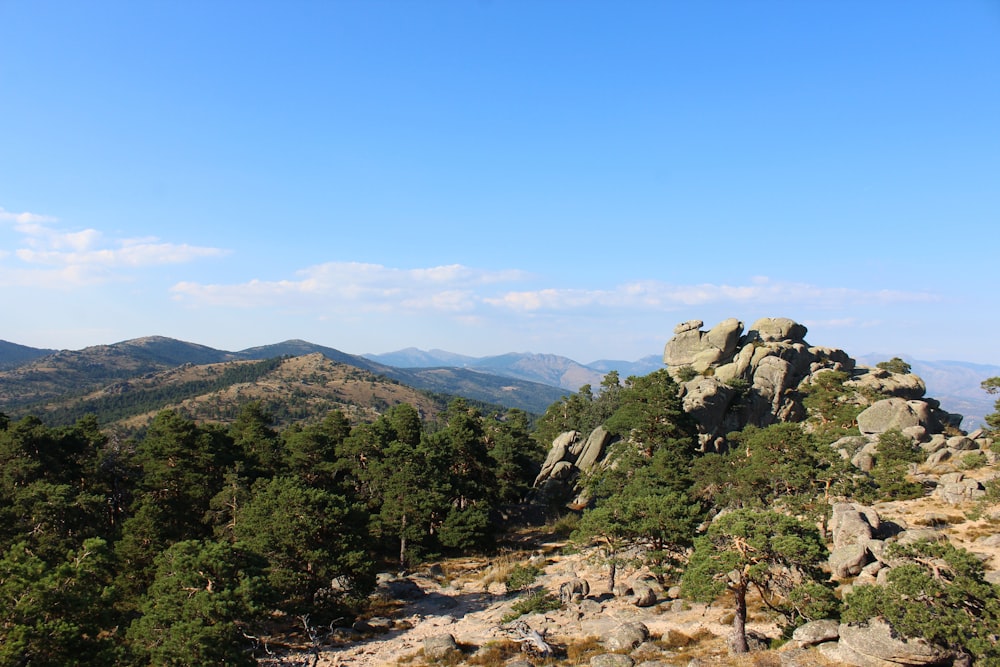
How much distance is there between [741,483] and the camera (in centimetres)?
4291

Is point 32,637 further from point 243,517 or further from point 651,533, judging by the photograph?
point 651,533

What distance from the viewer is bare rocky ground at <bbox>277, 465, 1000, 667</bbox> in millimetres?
27938

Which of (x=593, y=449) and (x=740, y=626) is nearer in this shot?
(x=740, y=626)

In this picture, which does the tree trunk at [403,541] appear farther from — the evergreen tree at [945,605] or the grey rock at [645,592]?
the evergreen tree at [945,605]

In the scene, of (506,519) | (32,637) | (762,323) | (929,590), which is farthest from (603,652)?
(762,323)

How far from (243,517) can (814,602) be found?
3467 cm

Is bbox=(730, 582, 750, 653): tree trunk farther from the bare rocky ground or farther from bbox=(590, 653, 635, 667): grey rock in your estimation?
bbox=(590, 653, 635, 667): grey rock

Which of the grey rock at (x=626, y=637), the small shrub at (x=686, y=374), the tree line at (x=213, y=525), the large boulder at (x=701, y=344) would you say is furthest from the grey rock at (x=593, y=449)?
the grey rock at (x=626, y=637)

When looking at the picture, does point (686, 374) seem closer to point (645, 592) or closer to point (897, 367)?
point (897, 367)

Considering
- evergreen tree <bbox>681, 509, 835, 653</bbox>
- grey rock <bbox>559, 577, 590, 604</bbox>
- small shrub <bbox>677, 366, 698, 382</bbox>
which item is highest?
small shrub <bbox>677, 366, 698, 382</bbox>

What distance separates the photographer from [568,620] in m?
34.6

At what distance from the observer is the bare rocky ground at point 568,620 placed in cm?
2794

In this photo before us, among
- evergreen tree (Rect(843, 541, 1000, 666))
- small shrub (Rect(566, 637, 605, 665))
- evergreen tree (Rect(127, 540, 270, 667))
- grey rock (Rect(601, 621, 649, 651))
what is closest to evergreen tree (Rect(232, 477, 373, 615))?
evergreen tree (Rect(127, 540, 270, 667))

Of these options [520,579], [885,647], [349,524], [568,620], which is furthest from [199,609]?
[885,647]
